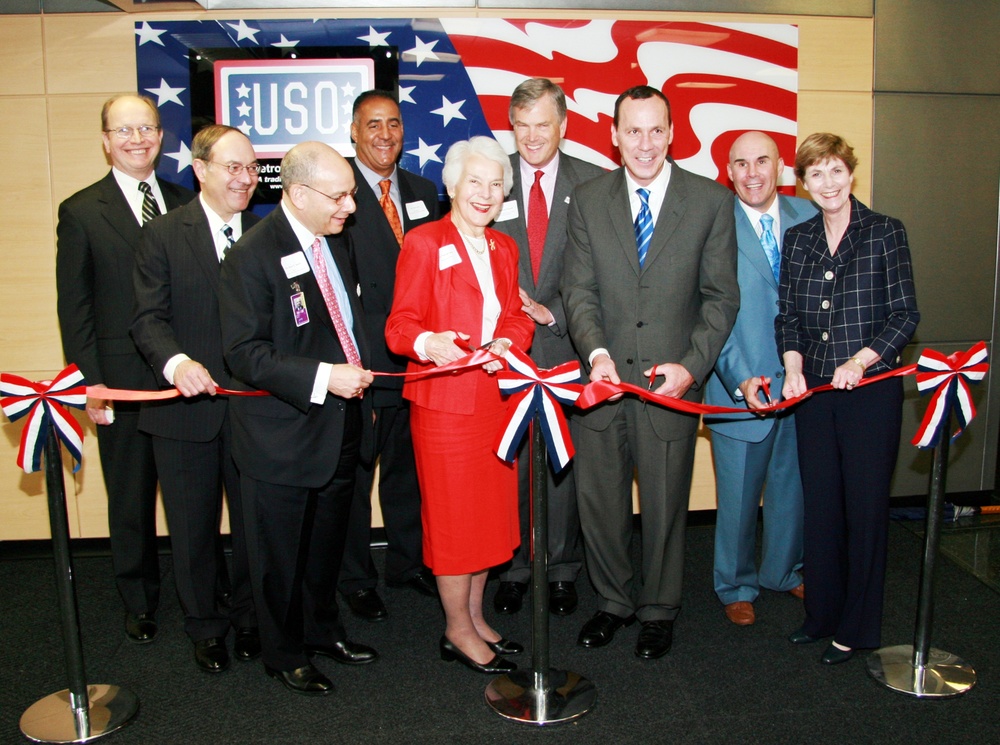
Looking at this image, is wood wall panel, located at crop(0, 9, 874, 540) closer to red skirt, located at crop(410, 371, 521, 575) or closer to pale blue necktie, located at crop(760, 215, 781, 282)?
pale blue necktie, located at crop(760, 215, 781, 282)

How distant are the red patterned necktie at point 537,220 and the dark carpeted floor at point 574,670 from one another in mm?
1634

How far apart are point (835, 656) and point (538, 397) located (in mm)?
1628

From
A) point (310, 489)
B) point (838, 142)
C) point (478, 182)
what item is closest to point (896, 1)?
point (838, 142)

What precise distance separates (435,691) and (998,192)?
14.1ft

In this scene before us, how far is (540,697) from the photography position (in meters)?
3.04

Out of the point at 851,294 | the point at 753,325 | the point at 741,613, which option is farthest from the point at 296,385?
the point at 741,613

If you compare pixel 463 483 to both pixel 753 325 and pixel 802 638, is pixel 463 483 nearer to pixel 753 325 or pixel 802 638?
pixel 753 325

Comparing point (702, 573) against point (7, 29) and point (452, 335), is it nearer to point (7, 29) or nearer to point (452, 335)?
point (452, 335)

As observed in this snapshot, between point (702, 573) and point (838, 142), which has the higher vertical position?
point (838, 142)

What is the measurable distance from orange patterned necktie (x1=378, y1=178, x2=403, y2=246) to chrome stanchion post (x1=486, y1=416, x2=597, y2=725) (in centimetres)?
140

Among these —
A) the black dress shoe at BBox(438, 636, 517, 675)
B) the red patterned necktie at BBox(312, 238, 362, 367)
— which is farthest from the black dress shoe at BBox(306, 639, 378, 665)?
the red patterned necktie at BBox(312, 238, 362, 367)

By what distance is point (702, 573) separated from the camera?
174 inches

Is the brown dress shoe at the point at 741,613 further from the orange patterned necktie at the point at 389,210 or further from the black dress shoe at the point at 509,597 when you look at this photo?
the orange patterned necktie at the point at 389,210

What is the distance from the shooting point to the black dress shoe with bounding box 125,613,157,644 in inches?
147
